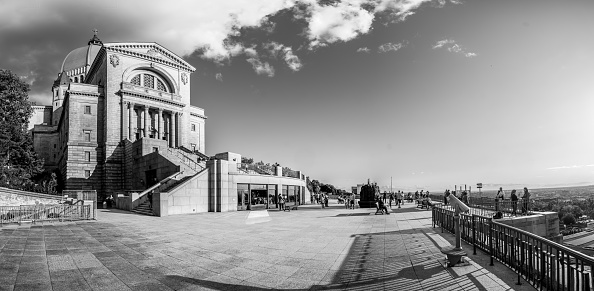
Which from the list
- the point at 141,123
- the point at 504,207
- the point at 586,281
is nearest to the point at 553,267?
the point at 586,281

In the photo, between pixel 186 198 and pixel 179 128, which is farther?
pixel 179 128

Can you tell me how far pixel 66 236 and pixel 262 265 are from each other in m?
10.2

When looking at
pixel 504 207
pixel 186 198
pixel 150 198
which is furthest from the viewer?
pixel 150 198

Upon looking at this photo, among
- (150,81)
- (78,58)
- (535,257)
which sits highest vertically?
(78,58)

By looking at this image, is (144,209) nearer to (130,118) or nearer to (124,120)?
(124,120)

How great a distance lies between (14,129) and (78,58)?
56.2 m

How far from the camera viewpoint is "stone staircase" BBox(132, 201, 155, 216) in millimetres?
24498

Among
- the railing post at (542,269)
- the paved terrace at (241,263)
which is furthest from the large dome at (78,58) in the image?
the railing post at (542,269)

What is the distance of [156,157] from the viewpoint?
122ft

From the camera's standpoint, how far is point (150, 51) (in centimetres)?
5762

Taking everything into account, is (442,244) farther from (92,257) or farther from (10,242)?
(10,242)

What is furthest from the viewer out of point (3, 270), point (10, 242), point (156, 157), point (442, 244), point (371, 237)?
point (156, 157)

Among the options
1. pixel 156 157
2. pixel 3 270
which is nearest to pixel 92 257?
pixel 3 270

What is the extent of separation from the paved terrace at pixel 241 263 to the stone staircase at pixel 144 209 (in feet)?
35.7
